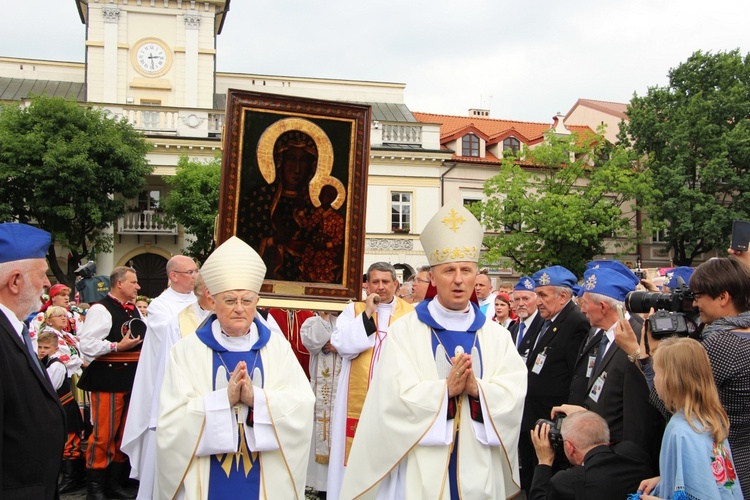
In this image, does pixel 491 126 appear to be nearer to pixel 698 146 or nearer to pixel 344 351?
pixel 698 146

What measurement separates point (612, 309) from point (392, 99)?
33.2 meters

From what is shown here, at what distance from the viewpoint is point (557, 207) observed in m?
30.2

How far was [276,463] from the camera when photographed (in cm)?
432

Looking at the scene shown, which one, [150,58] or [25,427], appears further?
[150,58]

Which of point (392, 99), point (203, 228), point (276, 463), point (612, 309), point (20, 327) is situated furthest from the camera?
point (392, 99)

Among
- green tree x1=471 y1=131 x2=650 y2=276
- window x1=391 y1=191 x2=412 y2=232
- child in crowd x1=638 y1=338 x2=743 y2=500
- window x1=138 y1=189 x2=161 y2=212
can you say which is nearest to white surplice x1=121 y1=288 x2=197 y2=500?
child in crowd x1=638 y1=338 x2=743 y2=500

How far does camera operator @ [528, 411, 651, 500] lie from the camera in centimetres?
403

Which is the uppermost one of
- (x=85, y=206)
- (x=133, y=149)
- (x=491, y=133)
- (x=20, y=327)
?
(x=491, y=133)

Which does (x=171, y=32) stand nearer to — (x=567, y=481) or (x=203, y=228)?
(x=203, y=228)

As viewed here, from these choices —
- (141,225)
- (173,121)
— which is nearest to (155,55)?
(173,121)

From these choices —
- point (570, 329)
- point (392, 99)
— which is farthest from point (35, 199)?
point (570, 329)

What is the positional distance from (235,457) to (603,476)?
2.02 m

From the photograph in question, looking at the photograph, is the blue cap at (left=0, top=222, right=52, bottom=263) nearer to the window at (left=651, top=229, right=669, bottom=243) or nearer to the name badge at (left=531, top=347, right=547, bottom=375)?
the name badge at (left=531, top=347, right=547, bottom=375)

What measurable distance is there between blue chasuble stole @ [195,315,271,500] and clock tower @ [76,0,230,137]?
28177 millimetres
